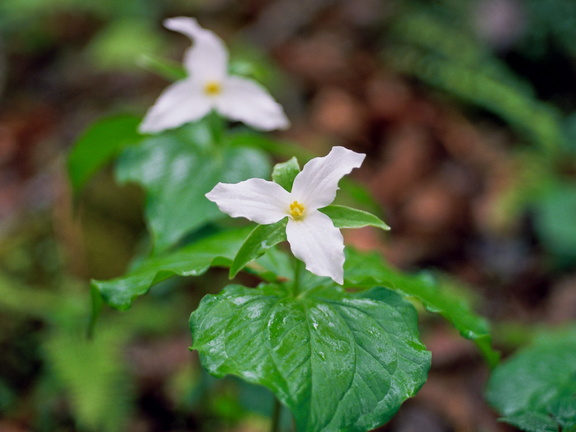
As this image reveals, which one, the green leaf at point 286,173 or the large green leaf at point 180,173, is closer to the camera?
the green leaf at point 286,173

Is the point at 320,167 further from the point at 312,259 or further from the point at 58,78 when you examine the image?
the point at 58,78

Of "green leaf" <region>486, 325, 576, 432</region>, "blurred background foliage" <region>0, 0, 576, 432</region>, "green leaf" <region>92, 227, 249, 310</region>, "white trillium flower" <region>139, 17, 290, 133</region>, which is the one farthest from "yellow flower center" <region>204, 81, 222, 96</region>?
"green leaf" <region>486, 325, 576, 432</region>

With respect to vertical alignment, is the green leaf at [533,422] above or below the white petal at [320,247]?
below

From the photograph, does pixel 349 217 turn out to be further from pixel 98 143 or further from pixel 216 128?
pixel 98 143

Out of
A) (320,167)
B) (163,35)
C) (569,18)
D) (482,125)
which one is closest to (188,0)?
(163,35)

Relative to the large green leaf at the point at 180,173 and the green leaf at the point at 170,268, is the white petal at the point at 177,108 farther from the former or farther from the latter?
the green leaf at the point at 170,268

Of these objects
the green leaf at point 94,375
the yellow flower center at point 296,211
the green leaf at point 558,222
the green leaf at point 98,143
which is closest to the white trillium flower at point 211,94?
the green leaf at point 98,143

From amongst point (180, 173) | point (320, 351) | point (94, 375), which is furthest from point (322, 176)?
point (94, 375)
